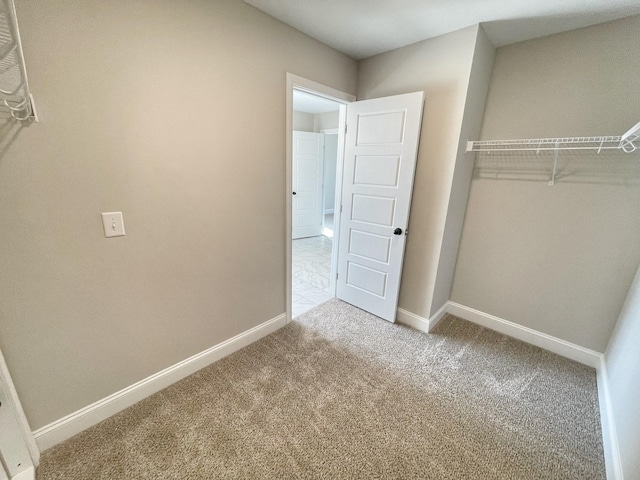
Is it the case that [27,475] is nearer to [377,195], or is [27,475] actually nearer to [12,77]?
[12,77]

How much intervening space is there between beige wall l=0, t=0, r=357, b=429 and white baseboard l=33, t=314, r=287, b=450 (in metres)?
0.05

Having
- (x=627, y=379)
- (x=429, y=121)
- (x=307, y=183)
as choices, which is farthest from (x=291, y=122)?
(x=307, y=183)

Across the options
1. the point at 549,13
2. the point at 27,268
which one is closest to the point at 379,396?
the point at 27,268

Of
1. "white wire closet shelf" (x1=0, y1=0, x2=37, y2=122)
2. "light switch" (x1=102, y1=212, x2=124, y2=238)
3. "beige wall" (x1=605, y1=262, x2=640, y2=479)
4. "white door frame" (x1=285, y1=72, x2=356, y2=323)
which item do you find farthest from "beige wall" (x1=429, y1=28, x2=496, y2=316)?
"white wire closet shelf" (x1=0, y1=0, x2=37, y2=122)

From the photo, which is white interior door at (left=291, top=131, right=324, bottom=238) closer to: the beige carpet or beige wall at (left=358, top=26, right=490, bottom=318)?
beige wall at (left=358, top=26, right=490, bottom=318)

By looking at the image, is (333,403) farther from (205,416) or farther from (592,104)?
(592,104)

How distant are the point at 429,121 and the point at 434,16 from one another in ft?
2.16

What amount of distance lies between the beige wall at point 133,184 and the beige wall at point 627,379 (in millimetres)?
2249

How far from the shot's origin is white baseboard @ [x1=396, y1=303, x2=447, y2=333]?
2.41 meters

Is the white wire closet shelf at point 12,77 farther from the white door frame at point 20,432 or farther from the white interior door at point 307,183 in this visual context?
the white interior door at point 307,183

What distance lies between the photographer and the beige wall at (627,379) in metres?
1.14

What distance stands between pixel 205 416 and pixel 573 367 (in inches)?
107

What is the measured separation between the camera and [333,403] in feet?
5.40

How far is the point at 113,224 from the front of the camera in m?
1.35
